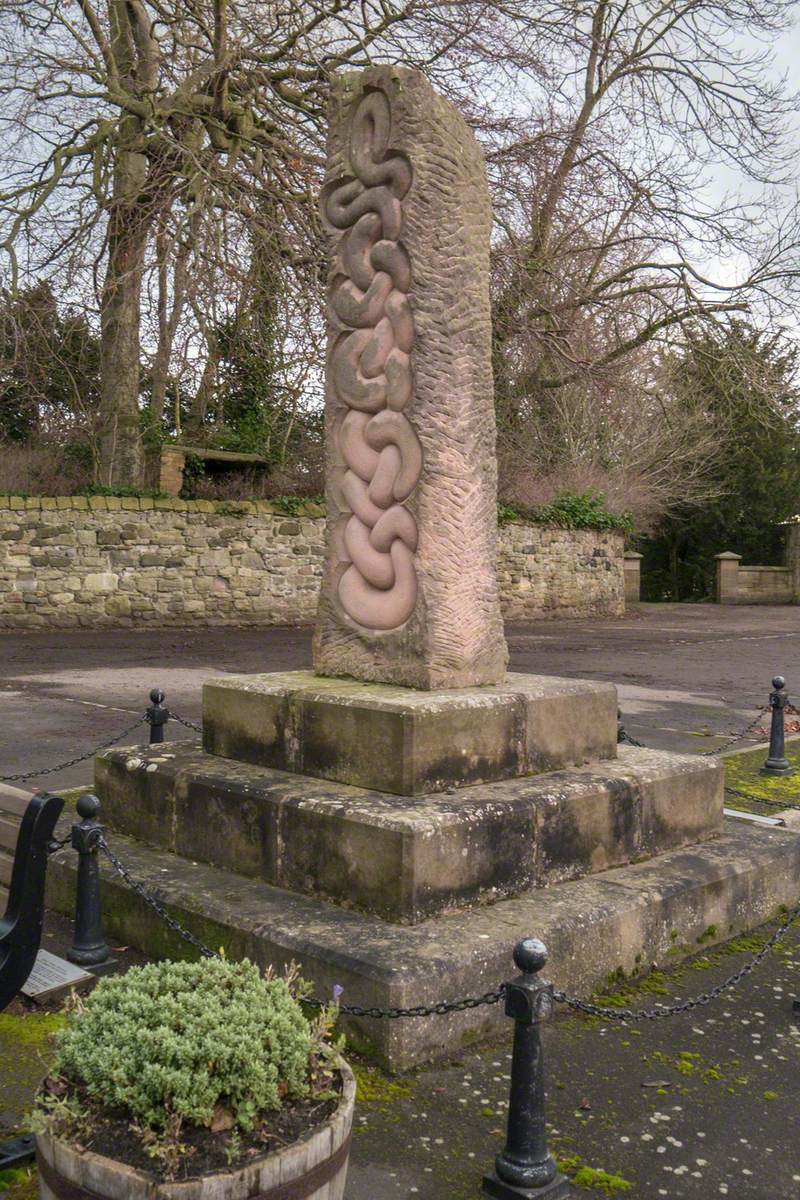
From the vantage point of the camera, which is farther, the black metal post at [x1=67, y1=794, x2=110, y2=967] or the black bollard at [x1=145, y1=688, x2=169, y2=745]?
A: the black bollard at [x1=145, y1=688, x2=169, y2=745]

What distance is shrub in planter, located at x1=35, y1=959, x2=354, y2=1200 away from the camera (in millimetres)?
2047

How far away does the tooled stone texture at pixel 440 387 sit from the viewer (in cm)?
458

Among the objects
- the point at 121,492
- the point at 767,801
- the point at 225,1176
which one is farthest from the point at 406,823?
the point at 121,492

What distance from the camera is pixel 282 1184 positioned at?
81.4 inches

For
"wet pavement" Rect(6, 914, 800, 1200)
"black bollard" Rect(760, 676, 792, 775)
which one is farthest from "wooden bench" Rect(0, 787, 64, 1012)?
"black bollard" Rect(760, 676, 792, 775)

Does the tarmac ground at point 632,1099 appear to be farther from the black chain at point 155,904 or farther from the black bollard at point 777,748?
the black bollard at point 777,748

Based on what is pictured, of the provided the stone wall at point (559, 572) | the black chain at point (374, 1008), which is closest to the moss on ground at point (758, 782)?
the black chain at point (374, 1008)

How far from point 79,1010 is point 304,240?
13.6 m

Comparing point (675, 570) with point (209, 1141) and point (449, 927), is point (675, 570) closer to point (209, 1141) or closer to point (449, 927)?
point (449, 927)

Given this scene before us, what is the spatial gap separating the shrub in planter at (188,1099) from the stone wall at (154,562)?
15.1 m

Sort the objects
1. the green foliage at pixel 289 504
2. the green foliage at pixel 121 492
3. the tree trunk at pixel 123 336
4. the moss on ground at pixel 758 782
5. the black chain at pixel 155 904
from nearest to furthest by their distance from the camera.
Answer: the black chain at pixel 155 904 < the moss on ground at pixel 758 782 < the tree trunk at pixel 123 336 < the green foliage at pixel 121 492 < the green foliage at pixel 289 504

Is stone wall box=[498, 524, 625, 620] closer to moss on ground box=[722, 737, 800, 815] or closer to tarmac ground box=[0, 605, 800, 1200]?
moss on ground box=[722, 737, 800, 815]

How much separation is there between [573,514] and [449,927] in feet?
70.2

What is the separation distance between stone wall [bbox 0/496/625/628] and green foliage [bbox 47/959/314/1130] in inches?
594
